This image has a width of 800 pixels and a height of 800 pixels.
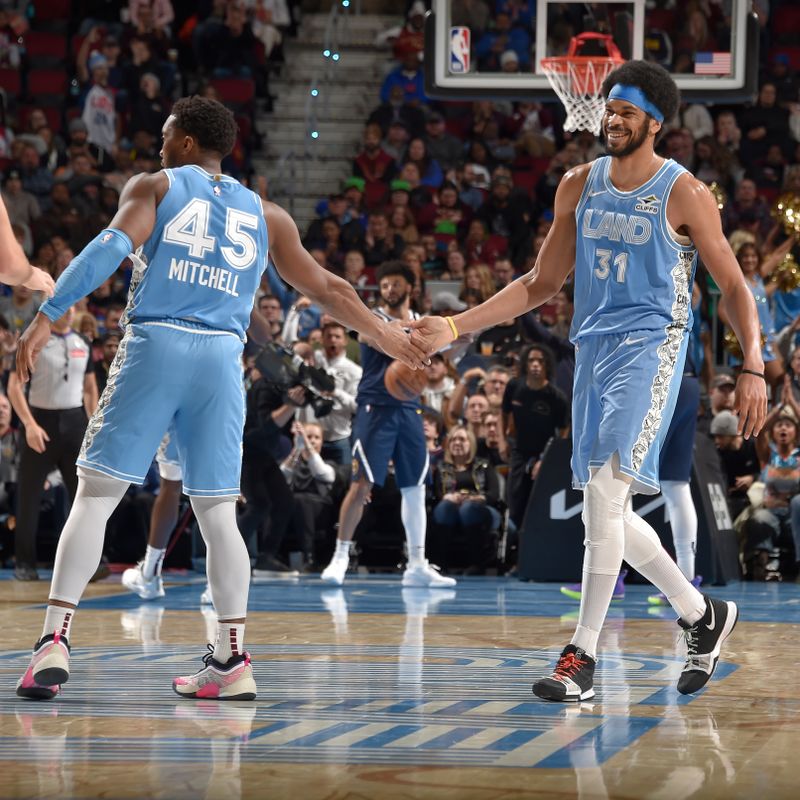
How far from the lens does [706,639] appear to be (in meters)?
5.32

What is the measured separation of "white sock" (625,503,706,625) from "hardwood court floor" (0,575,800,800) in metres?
0.30

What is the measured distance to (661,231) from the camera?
5207mm

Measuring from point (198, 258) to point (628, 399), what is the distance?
158cm

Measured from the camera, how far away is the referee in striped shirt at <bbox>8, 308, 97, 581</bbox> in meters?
10.5

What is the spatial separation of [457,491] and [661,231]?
6.84m

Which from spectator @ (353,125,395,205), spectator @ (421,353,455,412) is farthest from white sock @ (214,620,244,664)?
spectator @ (353,125,395,205)

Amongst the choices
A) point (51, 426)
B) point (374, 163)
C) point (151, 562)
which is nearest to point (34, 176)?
point (374, 163)

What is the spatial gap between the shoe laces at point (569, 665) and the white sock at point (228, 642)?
3.63ft

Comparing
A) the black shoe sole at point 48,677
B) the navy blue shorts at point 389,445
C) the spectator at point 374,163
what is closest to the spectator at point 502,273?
the spectator at point 374,163

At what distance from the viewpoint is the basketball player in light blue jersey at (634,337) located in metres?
5.10

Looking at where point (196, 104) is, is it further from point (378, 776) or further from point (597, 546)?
point (378, 776)

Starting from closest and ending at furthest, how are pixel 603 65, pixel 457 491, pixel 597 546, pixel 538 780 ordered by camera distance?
pixel 538 780 < pixel 597 546 < pixel 603 65 < pixel 457 491

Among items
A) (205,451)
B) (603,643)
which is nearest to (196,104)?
(205,451)

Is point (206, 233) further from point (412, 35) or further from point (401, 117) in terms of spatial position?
point (412, 35)
